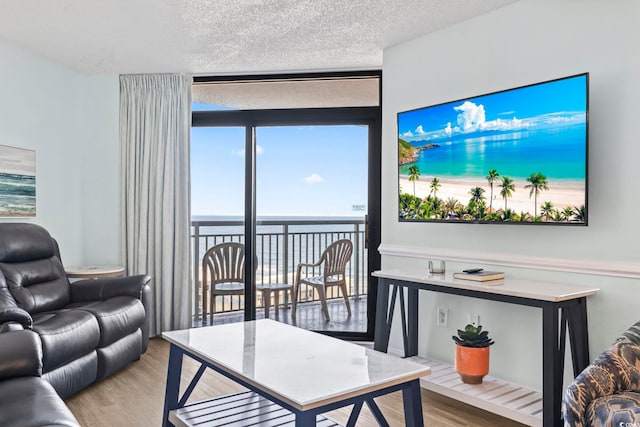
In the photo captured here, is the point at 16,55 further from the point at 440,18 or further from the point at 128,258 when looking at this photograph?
the point at 440,18

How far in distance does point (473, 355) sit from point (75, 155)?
12.6 ft

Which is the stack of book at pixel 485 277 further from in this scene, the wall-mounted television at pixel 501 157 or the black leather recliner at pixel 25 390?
the black leather recliner at pixel 25 390

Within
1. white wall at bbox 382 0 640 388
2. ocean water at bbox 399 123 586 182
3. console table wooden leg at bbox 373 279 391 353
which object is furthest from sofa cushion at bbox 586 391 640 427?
console table wooden leg at bbox 373 279 391 353

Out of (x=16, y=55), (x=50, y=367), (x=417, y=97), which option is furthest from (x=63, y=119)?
(x=417, y=97)

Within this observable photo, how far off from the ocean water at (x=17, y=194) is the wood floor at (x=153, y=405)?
1.57m

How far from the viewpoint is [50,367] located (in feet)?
9.06

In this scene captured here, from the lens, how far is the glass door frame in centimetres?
441

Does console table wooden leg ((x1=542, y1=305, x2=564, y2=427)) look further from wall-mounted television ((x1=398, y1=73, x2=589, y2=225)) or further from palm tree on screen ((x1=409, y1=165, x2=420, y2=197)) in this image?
palm tree on screen ((x1=409, y1=165, x2=420, y2=197))

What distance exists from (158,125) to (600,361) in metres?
3.94

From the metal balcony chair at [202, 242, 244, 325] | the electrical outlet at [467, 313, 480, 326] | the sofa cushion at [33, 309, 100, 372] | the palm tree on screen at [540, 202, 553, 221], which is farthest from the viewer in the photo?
the metal balcony chair at [202, 242, 244, 325]

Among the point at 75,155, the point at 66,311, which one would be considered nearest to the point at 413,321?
the point at 66,311

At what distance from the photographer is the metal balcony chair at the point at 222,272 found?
4.68 metres

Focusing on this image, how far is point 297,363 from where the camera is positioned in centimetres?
203

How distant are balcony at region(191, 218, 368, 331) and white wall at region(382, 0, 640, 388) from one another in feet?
2.23
